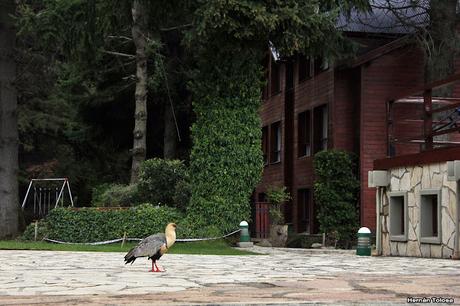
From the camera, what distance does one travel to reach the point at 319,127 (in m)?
32.2

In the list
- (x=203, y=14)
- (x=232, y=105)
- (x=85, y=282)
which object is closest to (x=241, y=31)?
(x=203, y=14)

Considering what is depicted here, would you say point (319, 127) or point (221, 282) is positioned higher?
point (319, 127)

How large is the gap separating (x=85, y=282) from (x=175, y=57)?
26996mm

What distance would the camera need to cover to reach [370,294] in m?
9.18

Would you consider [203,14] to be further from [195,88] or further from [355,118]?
[355,118]

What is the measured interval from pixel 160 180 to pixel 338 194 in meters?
6.43

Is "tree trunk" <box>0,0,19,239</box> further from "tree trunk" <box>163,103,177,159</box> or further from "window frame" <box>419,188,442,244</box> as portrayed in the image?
"window frame" <box>419,188,442,244</box>

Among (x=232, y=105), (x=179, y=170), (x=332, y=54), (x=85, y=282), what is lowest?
(x=85, y=282)

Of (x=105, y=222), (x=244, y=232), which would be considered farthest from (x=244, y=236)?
(x=105, y=222)

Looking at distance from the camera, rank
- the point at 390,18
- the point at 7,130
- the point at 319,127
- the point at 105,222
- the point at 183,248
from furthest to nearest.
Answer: the point at 319,127
the point at 390,18
the point at 7,130
the point at 105,222
the point at 183,248

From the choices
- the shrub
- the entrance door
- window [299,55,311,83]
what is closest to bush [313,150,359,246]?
the shrub

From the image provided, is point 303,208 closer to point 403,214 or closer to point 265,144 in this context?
point 265,144

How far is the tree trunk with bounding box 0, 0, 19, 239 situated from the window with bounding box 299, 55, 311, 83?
11981 millimetres

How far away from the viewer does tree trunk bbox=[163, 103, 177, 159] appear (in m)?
38.5
